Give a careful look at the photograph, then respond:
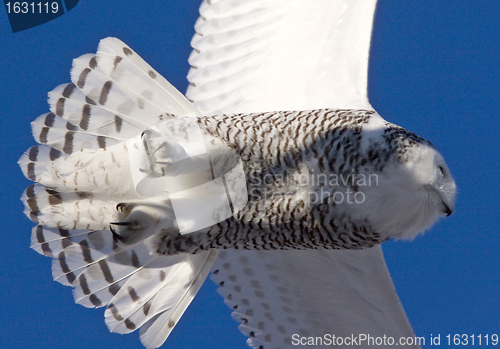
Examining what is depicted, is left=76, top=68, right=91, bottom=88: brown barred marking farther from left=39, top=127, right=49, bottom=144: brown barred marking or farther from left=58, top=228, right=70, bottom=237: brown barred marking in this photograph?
left=58, top=228, right=70, bottom=237: brown barred marking

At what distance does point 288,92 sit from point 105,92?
2.12 feet

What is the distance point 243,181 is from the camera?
1.82 metres

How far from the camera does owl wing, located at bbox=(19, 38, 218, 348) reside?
75.5 inches

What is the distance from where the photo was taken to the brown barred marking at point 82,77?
2102 mm

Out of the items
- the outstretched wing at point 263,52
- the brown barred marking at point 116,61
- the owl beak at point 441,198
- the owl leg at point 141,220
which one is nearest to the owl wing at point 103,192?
the brown barred marking at point 116,61

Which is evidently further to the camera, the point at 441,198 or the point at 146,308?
the point at 146,308

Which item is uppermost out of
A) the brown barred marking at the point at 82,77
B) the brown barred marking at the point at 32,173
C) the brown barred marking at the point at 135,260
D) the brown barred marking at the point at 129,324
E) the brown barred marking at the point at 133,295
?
the brown barred marking at the point at 82,77

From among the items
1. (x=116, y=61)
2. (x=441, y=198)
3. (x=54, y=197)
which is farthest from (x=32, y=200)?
(x=441, y=198)

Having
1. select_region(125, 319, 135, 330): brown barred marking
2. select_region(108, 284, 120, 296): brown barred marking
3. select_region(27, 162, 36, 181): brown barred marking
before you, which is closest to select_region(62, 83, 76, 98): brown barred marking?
select_region(27, 162, 36, 181): brown barred marking

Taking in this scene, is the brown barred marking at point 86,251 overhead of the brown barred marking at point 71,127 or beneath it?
beneath

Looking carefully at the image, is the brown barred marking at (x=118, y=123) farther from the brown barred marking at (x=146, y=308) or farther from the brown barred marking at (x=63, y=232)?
the brown barred marking at (x=146, y=308)

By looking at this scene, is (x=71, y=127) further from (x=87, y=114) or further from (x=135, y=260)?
(x=135, y=260)

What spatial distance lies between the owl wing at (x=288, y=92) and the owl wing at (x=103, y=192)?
0.25 m

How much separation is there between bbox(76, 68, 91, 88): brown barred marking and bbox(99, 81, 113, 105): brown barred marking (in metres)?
0.06
